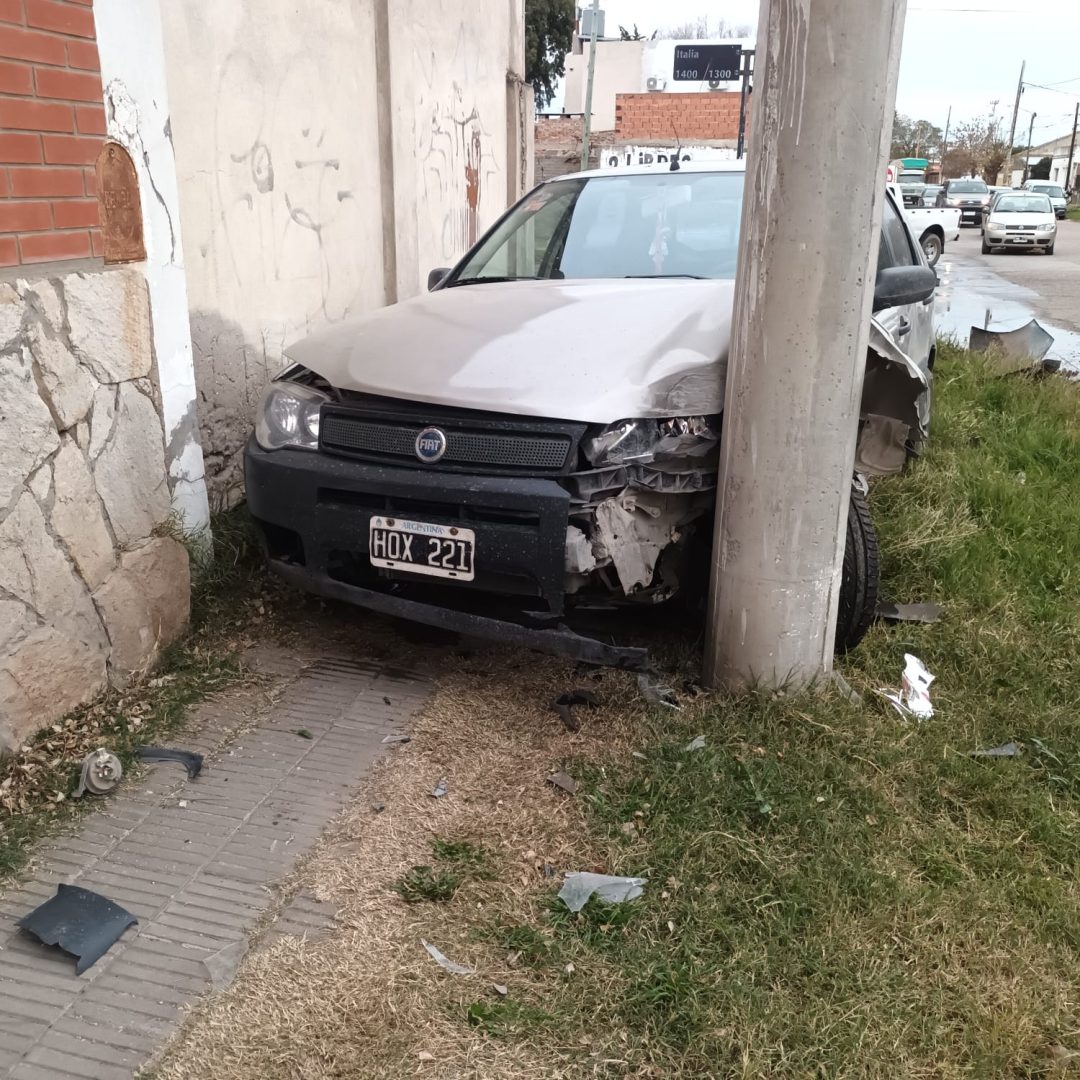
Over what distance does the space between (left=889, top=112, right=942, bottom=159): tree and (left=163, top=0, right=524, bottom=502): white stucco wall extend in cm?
8642

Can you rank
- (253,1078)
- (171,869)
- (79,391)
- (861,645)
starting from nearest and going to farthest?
(253,1078) → (171,869) → (79,391) → (861,645)

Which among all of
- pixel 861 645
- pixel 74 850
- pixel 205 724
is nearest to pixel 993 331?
pixel 861 645

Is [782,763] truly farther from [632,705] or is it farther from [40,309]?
[40,309]

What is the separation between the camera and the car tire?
3.55 m

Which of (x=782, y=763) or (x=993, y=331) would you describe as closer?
(x=782, y=763)

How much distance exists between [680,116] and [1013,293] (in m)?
18.1

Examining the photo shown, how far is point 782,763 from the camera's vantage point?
9.85 ft

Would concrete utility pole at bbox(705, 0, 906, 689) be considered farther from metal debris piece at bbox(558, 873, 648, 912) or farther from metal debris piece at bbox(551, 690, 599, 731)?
metal debris piece at bbox(558, 873, 648, 912)

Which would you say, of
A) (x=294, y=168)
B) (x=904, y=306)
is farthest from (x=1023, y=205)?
(x=294, y=168)

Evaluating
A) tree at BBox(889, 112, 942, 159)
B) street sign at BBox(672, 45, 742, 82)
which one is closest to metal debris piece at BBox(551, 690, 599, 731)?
street sign at BBox(672, 45, 742, 82)

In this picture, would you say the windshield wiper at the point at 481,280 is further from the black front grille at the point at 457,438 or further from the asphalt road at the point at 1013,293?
the asphalt road at the point at 1013,293

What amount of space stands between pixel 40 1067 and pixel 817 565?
2.40 m

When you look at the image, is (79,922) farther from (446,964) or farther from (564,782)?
(564,782)

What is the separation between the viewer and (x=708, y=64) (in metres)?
24.3
